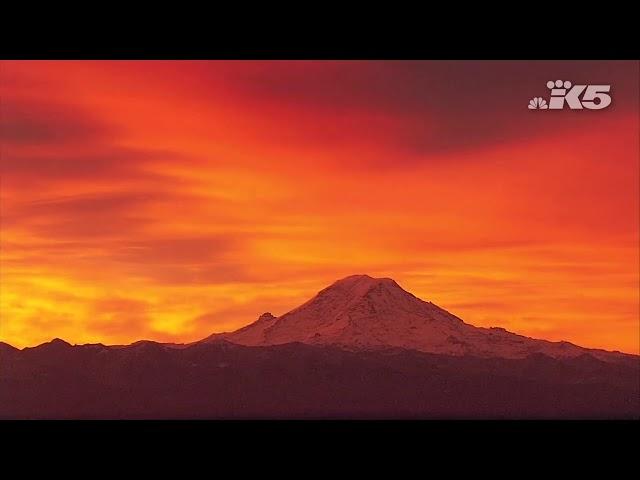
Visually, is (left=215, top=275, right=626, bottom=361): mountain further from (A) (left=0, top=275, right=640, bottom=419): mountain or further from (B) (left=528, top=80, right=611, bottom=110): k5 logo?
(B) (left=528, top=80, right=611, bottom=110): k5 logo

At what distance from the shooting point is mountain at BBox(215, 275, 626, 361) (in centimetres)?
3572

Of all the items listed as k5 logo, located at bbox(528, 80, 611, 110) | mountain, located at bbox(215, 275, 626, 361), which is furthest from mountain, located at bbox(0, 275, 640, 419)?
k5 logo, located at bbox(528, 80, 611, 110)

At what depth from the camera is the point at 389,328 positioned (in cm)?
3684

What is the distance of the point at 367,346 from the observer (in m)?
34.8

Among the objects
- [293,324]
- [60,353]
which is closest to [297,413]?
[293,324]

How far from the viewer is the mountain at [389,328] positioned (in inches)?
1406

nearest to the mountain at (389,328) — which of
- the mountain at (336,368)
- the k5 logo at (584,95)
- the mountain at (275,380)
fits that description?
the mountain at (336,368)

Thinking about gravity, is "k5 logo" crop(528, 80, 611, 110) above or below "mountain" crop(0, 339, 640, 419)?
above

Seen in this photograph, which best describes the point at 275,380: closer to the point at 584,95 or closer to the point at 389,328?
the point at 389,328

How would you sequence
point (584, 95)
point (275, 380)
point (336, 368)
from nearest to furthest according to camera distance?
1. point (584, 95)
2. point (275, 380)
3. point (336, 368)

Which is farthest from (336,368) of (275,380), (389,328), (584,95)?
(584,95)

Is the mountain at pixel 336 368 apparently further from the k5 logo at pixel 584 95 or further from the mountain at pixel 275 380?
the k5 logo at pixel 584 95
